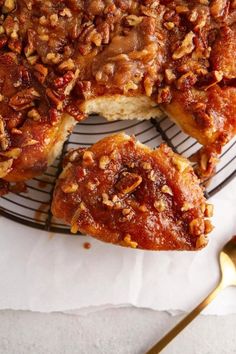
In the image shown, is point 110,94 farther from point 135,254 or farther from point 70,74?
point 135,254

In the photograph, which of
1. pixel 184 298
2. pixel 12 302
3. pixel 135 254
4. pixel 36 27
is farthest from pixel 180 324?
pixel 36 27

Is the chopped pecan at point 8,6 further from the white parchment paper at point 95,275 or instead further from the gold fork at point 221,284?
the gold fork at point 221,284

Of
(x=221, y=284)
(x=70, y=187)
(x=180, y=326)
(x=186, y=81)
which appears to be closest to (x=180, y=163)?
(x=186, y=81)

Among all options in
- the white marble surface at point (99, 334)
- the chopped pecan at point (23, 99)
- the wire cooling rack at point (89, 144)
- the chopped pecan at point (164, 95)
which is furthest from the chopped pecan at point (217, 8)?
the white marble surface at point (99, 334)

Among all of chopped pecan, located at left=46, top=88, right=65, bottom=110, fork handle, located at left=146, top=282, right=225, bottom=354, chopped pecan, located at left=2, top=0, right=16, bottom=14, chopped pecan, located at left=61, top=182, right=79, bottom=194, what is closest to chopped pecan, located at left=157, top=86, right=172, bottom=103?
chopped pecan, located at left=46, top=88, right=65, bottom=110

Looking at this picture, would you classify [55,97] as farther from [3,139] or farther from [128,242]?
[128,242]

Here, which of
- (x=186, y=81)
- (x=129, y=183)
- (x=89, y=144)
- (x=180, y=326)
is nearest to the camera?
(x=129, y=183)

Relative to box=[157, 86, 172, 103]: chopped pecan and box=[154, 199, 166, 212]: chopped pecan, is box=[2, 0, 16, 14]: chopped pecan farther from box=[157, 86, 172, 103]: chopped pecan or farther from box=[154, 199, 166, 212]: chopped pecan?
box=[154, 199, 166, 212]: chopped pecan
